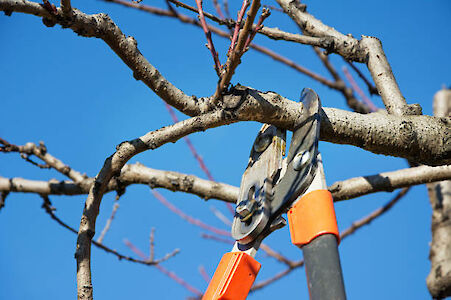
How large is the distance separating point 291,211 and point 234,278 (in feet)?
0.70

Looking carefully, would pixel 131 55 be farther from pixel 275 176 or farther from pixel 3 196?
pixel 3 196

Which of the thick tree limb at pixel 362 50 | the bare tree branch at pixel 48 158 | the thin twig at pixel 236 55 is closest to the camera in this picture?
the thin twig at pixel 236 55

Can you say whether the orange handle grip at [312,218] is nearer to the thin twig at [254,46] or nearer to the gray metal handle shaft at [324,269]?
the gray metal handle shaft at [324,269]

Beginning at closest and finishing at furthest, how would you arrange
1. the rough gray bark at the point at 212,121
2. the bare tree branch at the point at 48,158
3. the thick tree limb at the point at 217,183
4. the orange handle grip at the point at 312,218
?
the orange handle grip at the point at 312,218, the rough gray bark at the point at 212,121, the thick tree limb at the point at 217,183, the bare tree branch at the point at 48,158

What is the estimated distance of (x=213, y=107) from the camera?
4.07ft

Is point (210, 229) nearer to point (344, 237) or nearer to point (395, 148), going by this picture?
point (344, 237)

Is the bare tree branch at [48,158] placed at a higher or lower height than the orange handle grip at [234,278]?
higher

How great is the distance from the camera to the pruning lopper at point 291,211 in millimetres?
1021

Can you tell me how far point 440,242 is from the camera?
248cm

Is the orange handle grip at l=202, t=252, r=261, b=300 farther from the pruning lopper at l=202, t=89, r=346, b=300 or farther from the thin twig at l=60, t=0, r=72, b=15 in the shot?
the thin twig at l=60, t=0, r=72, b=15

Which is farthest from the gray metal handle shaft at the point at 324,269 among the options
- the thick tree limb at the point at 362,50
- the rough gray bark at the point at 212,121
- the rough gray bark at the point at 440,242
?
the rough gray bark at the point at 440,242

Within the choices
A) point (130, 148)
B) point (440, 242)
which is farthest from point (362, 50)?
point (440, 242)

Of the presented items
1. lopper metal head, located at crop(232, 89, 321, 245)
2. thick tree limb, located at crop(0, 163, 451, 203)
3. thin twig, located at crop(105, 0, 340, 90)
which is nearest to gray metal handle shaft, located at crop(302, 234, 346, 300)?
lopper metal head, located at crop(232, 89, 321, 245)

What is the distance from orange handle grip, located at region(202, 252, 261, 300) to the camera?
1151 millimetres
